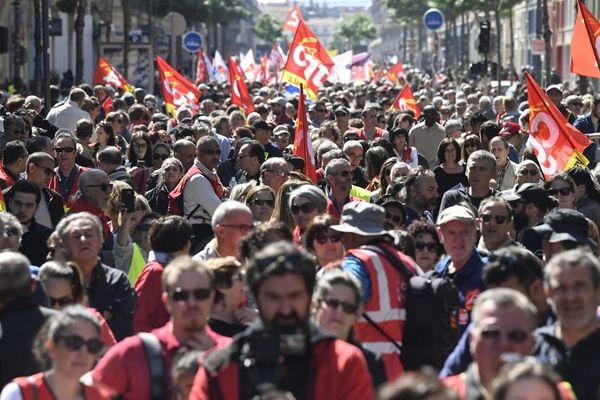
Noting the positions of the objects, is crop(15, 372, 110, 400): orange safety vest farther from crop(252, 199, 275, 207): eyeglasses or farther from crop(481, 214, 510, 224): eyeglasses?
crop(252, 199, 275, 207): eyeglasses

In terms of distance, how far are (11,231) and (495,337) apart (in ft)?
13.2

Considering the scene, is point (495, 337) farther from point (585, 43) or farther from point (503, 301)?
point (585, 43)

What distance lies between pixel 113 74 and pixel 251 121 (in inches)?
439

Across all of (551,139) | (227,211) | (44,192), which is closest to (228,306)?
(227,211)

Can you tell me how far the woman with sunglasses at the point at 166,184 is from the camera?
13531mm

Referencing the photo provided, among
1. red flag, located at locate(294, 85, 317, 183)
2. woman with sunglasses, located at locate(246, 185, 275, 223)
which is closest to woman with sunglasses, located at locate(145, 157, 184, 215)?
red flag, located at locate(294, 85, 317, 183)

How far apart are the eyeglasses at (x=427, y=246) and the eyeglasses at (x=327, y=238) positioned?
48.1 inches

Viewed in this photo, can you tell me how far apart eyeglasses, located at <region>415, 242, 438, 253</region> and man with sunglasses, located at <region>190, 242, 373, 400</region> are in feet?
12.7

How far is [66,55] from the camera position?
6412 cm

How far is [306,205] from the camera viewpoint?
9.59 m

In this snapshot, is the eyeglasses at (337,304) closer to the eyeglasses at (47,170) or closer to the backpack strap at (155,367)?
the backpack strap at (155,367)

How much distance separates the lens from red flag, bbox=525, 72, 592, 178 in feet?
46.0

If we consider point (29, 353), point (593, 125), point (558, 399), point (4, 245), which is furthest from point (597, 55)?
point (558, 399)

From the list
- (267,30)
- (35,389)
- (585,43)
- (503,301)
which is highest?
(267,30)
